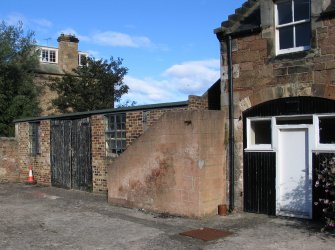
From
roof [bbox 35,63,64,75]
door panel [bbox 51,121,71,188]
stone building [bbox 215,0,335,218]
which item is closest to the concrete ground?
stone building [bbox 215,0,335,218]

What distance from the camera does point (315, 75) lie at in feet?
32.6

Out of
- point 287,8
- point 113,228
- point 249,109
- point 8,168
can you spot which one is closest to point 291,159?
point 249,109

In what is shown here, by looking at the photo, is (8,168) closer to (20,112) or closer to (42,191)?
(42,191)

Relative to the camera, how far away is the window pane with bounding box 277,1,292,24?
34.9ft

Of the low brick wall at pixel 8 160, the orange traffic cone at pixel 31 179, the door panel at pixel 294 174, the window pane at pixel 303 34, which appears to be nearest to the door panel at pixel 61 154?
the orange traffic cone at pixel 31 179

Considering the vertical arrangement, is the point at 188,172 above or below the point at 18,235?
above

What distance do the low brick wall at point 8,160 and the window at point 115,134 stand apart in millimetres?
6938

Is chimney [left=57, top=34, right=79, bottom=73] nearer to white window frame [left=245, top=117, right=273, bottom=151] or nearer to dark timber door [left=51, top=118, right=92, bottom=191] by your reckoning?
dark timber door [left=51, top=118, right=92, bottom=191]

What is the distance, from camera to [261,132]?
11.2 metres

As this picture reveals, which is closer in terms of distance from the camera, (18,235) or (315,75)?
(18,235)

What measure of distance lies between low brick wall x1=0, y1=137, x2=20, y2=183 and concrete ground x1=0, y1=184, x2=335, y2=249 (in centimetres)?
770

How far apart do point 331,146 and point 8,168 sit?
15299 millimetres

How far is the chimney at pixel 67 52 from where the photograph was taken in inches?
1484

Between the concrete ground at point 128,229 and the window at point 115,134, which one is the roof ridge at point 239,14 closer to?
the window at point 115,134
